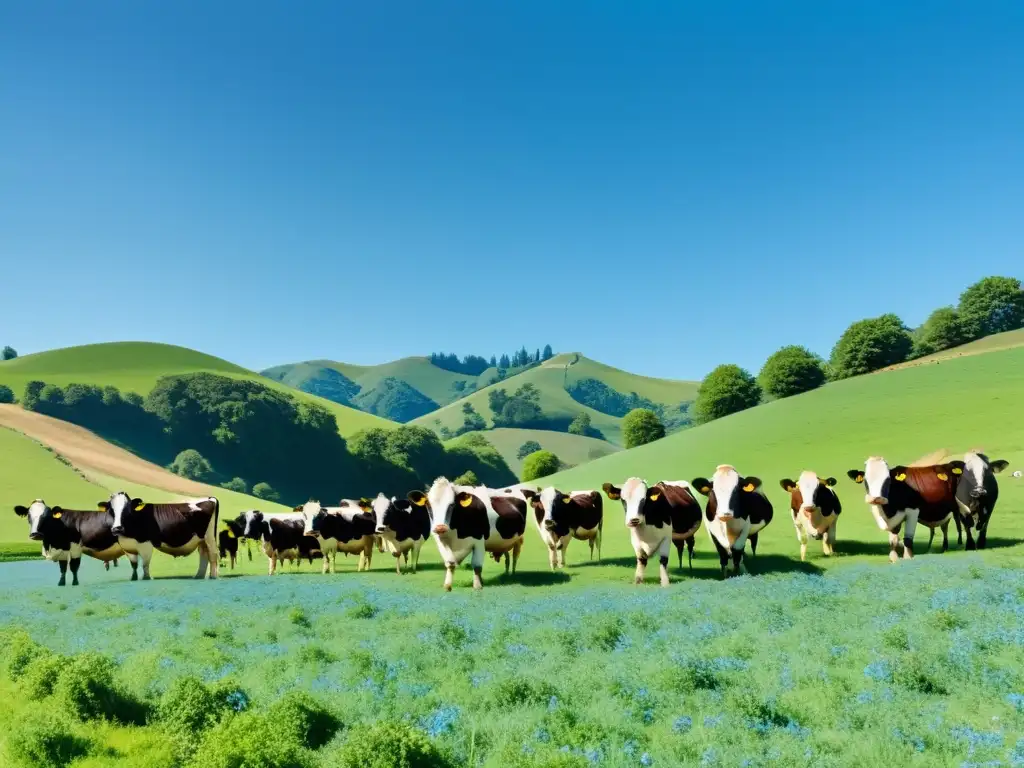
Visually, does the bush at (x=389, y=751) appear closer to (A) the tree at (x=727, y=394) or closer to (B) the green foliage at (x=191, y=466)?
(A) the tree at (x=727, y=394)

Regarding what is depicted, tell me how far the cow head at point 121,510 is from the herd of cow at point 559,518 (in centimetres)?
4

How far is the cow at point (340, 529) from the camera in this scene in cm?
3002

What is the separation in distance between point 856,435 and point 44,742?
6137 cm

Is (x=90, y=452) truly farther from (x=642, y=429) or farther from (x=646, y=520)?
(x=646, y=520)

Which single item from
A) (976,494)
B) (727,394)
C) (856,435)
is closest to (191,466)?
(727,394)

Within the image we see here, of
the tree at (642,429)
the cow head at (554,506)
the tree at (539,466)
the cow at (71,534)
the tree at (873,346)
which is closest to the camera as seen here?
the cow head at (554,506)

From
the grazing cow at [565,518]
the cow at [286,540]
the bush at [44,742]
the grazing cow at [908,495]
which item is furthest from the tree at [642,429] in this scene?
the bush at [44,742]

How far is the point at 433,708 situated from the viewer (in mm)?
8977

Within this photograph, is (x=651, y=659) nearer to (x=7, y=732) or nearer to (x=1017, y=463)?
(x=7, y=732)

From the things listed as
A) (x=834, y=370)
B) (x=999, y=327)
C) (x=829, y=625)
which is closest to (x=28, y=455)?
(x=829, y=625)

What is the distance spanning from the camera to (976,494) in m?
23.7

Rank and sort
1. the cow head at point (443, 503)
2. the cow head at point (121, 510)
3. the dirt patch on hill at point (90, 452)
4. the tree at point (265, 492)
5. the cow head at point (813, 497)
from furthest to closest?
the tree at point (265, 492)
the dirt patch on hill at point (90, 452)
the cow head at point (121, 510)
the cow head at point (813, 497)
the cow head at point (443, 503)

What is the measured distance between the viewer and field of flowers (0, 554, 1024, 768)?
7.37m

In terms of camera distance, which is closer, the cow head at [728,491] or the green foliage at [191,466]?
the cow head at [728,491]
